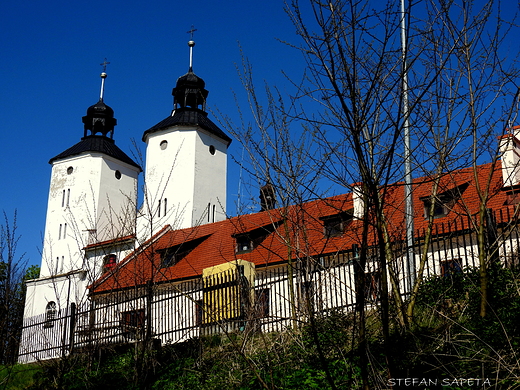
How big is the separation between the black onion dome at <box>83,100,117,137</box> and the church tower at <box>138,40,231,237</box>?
4.61 metres

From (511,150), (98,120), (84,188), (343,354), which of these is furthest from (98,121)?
(343,354)

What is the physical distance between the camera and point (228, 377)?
9.18 m

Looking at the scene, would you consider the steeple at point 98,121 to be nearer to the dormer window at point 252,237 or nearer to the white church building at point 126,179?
the white church building at point 126,179

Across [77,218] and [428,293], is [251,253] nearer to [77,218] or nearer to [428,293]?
[428,293]

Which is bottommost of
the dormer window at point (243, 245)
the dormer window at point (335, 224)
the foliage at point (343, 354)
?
the foliage at point (343, 354)


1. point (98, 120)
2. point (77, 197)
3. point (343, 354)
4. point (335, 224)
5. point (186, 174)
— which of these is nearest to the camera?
point (343, 354)

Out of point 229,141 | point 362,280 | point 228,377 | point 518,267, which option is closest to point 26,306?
point 229,141

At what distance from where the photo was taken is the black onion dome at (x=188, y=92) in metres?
38.6

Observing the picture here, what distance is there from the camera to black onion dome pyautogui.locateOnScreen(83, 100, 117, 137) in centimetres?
4097

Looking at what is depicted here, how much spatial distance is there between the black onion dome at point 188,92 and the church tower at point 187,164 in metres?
0.06

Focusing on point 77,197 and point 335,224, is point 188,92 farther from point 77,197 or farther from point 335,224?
point 335,224

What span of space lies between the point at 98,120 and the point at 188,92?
695 centimetres

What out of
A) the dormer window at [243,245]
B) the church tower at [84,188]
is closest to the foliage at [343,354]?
the dormer window at [243,245]

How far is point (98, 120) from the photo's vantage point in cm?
4100
